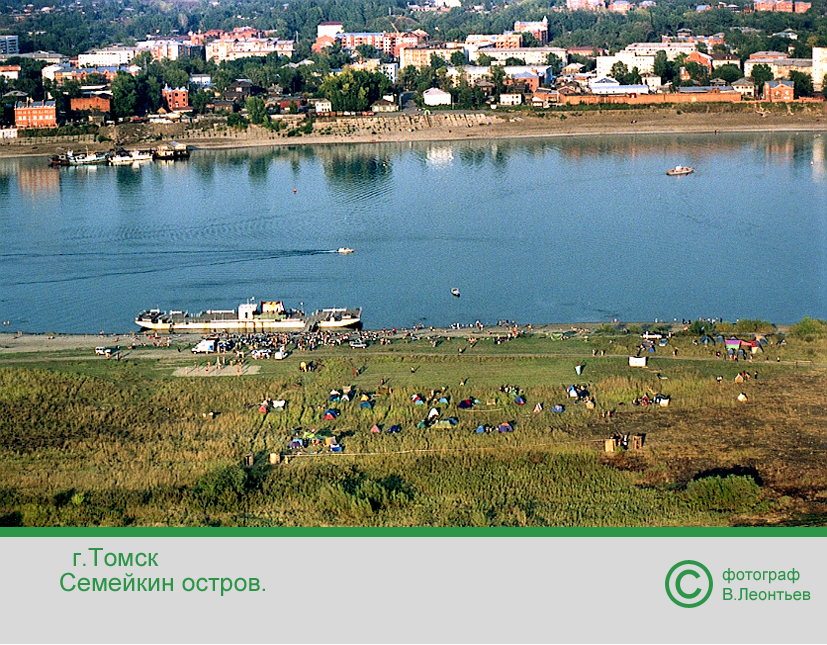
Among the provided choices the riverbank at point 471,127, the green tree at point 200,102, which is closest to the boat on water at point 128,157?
the riverbank at point 471,127

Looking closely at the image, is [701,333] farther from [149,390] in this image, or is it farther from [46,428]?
[46,428]

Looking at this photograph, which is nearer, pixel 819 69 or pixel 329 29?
pixel 819 69

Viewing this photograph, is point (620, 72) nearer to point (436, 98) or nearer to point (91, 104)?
point (436, 98)

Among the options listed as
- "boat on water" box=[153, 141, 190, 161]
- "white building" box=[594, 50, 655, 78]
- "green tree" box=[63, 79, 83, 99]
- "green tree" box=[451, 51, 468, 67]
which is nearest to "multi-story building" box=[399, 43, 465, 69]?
"green tree" box=[451, 51, 468, 67]

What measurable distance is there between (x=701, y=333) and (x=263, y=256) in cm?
517

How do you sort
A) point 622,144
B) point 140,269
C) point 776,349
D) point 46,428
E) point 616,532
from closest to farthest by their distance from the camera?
1. point 616,532
2. point 46,428
3. point 776,349
4. point 140,269
5. point 622,144

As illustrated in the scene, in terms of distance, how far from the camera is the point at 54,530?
3.48 m

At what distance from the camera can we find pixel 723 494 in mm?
5504

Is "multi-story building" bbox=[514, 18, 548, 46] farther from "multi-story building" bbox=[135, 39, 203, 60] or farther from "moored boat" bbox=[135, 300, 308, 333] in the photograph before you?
"moored boat" bbox=[135, 300, 308, 333]

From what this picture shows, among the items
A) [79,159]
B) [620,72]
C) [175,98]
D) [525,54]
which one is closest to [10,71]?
[175,98]

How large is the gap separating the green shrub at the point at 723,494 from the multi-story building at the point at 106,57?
2642cm

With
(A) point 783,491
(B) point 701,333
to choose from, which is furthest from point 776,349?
(A) point 783,491

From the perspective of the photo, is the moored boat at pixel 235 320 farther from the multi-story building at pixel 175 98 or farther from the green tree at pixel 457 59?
the green tree at pixel 457 59

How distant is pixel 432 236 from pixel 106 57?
20250 mm
